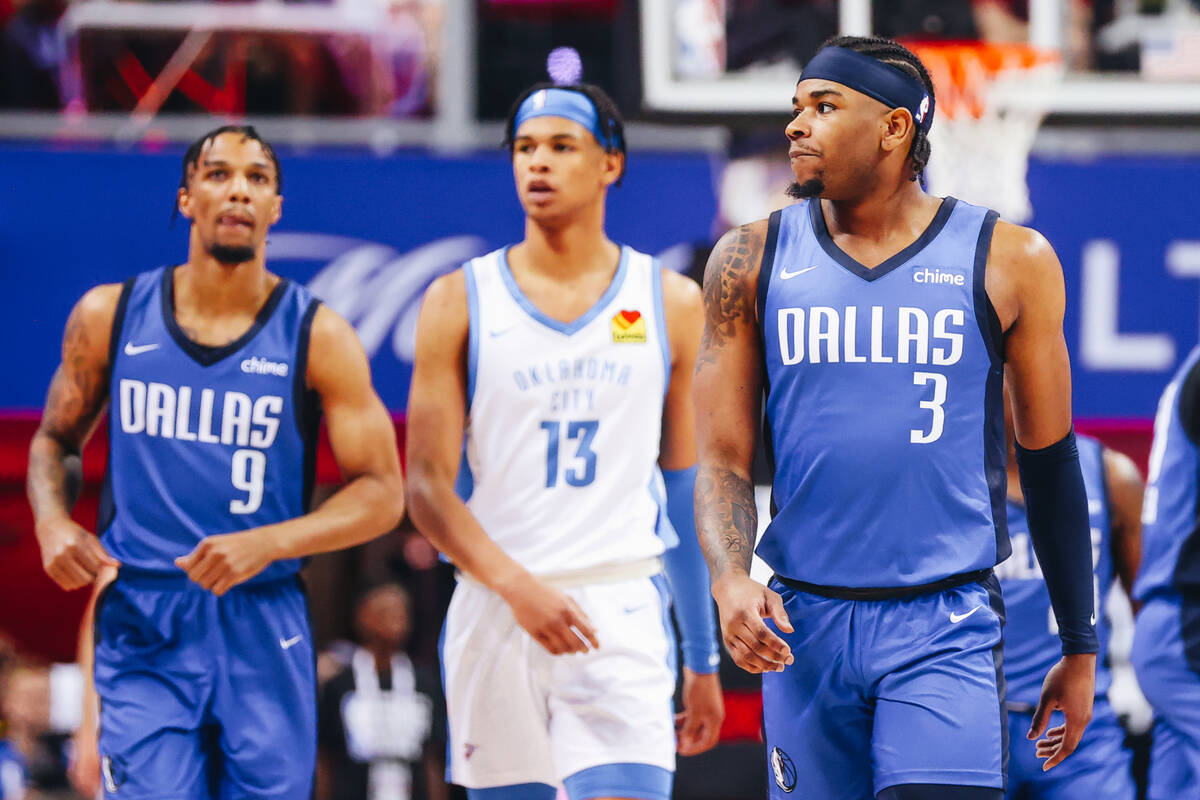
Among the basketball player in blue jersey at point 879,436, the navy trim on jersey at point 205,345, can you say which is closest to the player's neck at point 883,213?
the basketball player in blue jersey at point 879,436

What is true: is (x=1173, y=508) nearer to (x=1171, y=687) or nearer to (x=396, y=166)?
(x=1171, y=687)

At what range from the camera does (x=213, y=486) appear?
4750 millimetres

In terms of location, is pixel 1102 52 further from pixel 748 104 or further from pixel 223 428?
pixel 223 428

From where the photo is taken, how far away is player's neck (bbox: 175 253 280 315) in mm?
4934

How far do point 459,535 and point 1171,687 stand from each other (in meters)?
2.27

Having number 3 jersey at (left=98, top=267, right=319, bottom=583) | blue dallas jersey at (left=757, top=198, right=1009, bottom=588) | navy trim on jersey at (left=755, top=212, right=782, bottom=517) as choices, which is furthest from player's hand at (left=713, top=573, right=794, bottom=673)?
number 3 jersey at (left=98, top=267, right=319, bottom=583)

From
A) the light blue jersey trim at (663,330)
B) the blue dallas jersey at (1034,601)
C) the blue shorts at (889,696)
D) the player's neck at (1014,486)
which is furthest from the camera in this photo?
the player's neck at (1014,486)

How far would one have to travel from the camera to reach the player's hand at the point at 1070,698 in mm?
3742

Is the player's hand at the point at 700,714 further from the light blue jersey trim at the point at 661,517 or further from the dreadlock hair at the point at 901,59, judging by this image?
the dreadlock hair at the point at 901,59

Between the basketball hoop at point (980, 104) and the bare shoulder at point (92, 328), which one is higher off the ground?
the basketball hoop at point (980, 104)

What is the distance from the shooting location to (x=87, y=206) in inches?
410

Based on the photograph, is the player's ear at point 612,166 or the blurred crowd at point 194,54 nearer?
the player's ear at point 612,166

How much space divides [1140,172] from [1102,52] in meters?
1.18

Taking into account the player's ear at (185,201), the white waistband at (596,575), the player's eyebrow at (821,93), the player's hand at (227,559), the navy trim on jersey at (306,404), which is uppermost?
the player's eyebrow at (821,93)
